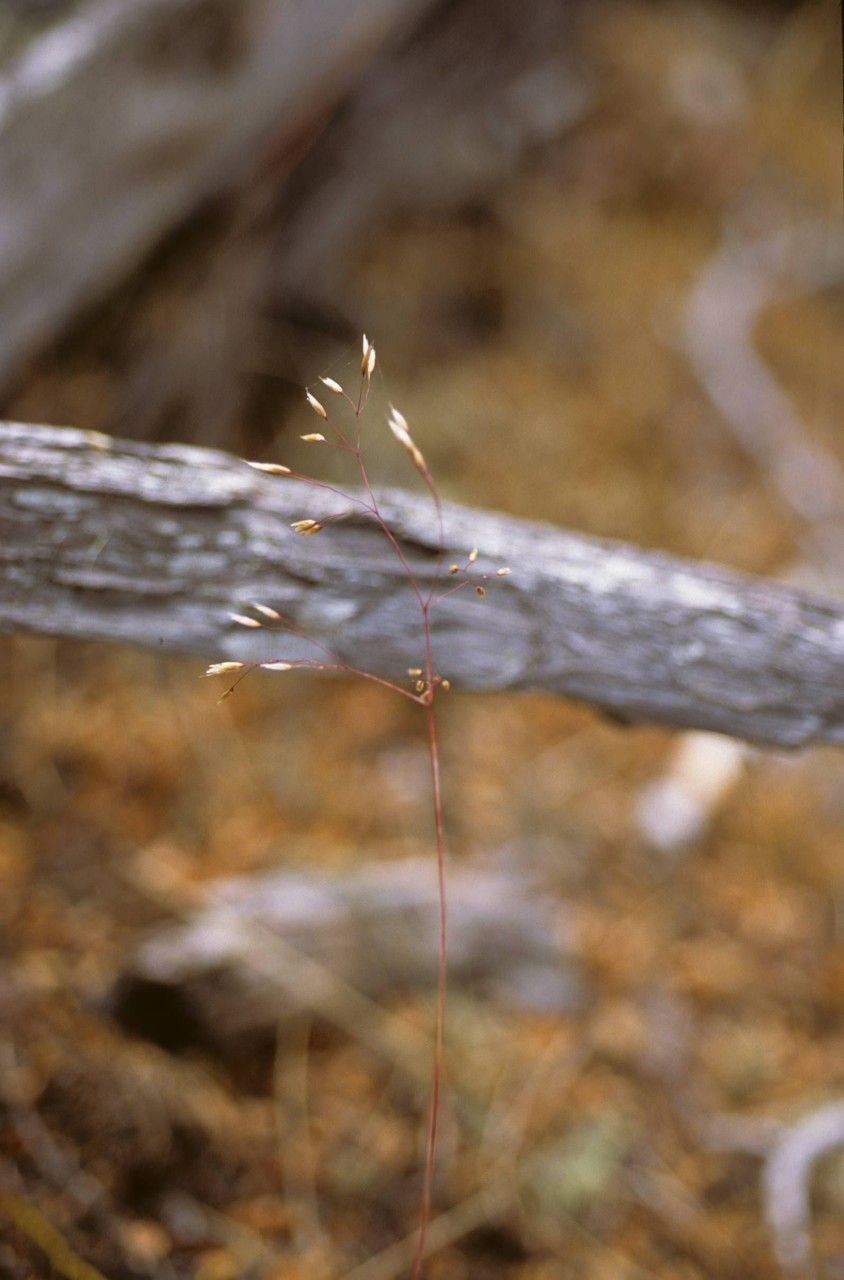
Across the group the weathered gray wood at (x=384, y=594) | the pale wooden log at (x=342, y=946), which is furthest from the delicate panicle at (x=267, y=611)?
the pale wooden log at (x=342, y=946)

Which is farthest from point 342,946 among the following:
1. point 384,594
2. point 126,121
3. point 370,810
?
point 126,121

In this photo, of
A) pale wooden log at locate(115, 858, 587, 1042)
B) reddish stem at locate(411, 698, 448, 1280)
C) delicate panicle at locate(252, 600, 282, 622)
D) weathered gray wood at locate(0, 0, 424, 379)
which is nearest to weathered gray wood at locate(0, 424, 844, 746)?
delicate panicle at locate(252, 600, 282, 622)

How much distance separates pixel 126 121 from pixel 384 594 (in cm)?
125

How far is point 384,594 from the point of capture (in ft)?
3.22

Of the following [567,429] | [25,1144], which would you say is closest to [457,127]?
[567,429]

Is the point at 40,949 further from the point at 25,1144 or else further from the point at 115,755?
the point at 115,755

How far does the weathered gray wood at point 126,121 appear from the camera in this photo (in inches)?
60.5

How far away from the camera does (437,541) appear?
98 cm

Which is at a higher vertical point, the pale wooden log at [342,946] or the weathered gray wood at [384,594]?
the weathered gray wood at [384,594]

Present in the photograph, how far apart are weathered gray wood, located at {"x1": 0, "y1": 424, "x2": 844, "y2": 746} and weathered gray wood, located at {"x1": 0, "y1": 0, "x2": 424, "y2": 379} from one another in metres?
0.92

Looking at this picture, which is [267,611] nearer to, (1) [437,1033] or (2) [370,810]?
(1) [437,1033]

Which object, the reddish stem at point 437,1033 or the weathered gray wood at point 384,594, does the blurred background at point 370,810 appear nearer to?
the reddish stem at point 437,1033

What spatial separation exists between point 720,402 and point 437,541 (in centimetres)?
258

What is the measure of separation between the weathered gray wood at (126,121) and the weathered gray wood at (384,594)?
917mm
